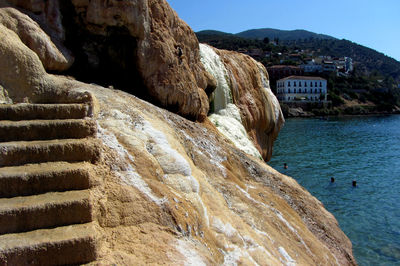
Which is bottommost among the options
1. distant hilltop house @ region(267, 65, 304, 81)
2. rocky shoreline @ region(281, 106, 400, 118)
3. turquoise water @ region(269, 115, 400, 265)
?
turquoise water @ region(269, 115, 400, 265)

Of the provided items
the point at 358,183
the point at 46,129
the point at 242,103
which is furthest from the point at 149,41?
the point at 358,183

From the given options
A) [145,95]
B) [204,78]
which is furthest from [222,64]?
[145,95]

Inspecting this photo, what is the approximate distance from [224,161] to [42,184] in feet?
16.5

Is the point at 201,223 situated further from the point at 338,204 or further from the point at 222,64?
the point at 338,204

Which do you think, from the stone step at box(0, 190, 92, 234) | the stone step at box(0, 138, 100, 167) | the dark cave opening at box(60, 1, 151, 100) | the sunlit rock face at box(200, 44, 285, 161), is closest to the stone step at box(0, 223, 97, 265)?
the stone step at box(0, 190, 92, 234)

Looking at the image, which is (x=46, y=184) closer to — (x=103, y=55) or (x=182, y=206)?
(x=182, y=206)

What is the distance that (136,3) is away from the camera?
28.8 ft

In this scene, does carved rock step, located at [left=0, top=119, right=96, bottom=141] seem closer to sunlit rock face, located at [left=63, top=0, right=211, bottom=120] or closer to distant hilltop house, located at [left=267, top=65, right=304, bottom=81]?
sunlit rock face, located at [left=63, top=0, right=211, bottom=120]

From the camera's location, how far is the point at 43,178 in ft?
14.7

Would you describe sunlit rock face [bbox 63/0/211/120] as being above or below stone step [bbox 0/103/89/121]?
above

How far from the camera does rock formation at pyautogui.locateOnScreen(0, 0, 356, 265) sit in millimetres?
4324

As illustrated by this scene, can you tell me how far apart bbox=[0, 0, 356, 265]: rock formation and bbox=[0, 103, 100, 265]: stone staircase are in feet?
0.05

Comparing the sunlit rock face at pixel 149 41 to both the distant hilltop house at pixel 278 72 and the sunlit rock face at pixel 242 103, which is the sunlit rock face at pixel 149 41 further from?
the distant hilltop house at pixel 278 72

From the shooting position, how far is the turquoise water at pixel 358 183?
43.9 ft
